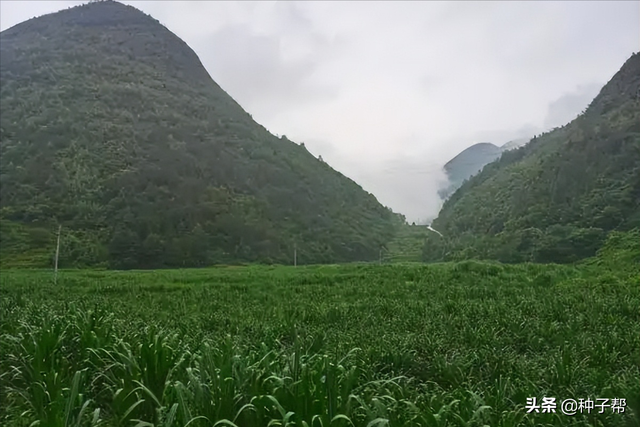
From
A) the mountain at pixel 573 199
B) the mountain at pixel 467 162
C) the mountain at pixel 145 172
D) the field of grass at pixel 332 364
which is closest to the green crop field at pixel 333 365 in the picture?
the field of grass at pixel 332 364

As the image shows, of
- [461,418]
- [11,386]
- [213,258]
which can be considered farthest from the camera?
[213,258]

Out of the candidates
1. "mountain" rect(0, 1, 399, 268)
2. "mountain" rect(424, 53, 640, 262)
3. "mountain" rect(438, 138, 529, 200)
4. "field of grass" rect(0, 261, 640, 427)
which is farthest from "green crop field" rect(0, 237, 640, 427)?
"mountain" rect(438, 138, 529, 200)

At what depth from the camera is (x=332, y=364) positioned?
13.0 feet

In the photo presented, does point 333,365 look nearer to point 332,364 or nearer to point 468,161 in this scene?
point 332,364

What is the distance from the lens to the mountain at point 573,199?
4216 centimetres

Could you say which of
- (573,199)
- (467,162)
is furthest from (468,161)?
(573,199)

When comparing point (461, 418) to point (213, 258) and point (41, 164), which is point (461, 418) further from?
point (41, 164)

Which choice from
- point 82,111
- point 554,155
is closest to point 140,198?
point 82,111

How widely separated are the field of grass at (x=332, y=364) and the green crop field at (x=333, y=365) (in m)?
0.02

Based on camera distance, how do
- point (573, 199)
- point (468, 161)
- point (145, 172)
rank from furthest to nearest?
point (468, 161)
point (145, 172)
point (573, 199)

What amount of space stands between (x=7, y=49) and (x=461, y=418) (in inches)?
4093

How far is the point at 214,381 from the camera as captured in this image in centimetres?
369

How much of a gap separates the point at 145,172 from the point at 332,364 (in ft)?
192

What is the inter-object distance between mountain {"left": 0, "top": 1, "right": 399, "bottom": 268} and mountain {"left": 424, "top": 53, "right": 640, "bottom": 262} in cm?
1807
